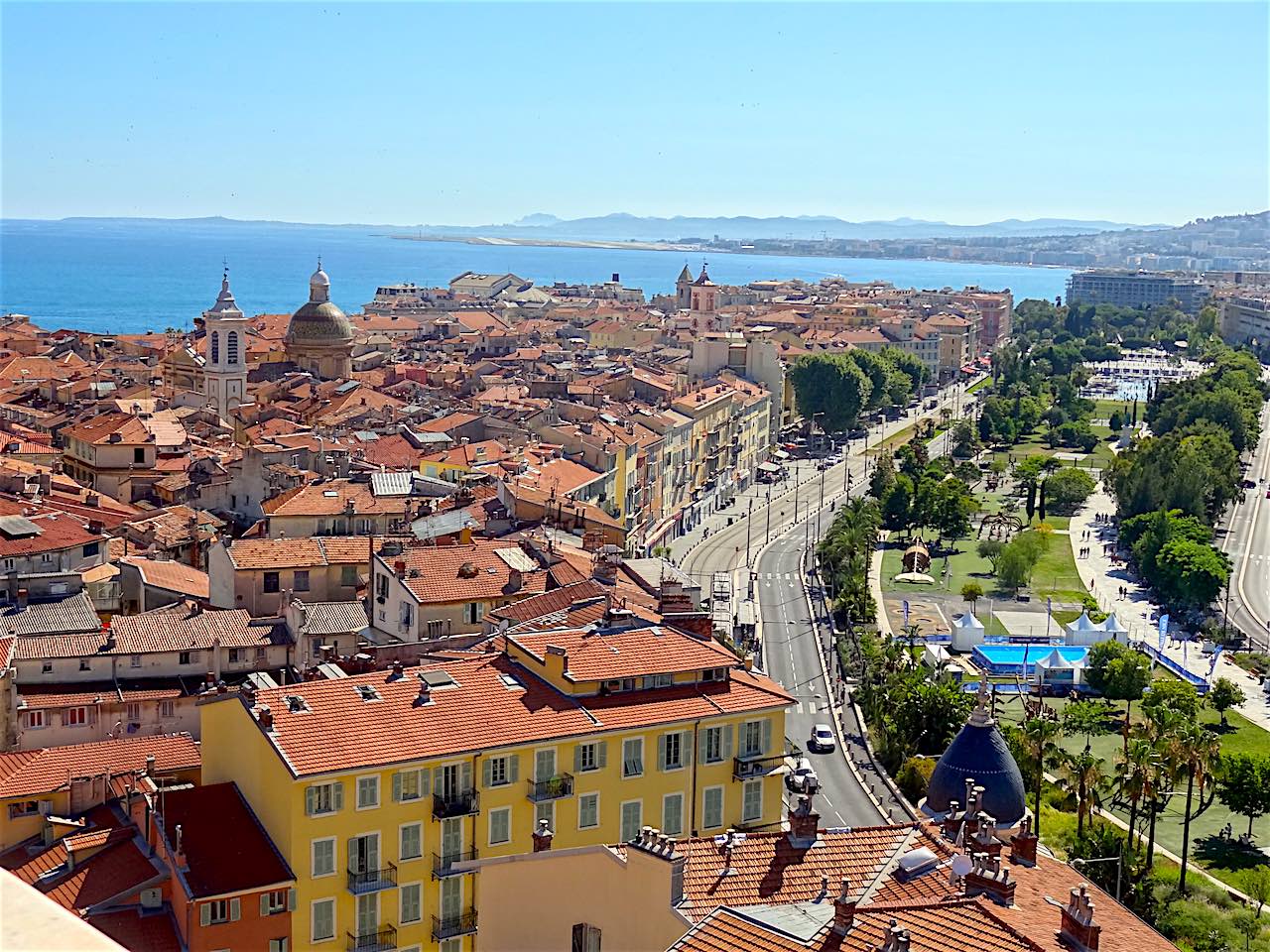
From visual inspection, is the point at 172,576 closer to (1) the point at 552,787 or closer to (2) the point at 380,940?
(1) the point at 552,787

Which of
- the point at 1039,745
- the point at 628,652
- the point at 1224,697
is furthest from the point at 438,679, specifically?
the point at 1224,697

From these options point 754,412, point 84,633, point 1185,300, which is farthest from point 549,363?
point 1185,300

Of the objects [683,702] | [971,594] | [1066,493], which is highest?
[683,702]

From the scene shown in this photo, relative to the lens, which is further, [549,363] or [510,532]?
[549,363]

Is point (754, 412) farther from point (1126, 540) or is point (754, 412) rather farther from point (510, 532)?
point (510, 532)

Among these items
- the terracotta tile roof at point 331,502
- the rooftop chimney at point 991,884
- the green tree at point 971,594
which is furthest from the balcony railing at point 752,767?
the green tree at point 971,594

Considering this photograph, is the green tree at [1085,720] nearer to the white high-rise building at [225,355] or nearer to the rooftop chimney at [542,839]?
the rooftop chimney at [542,839]
